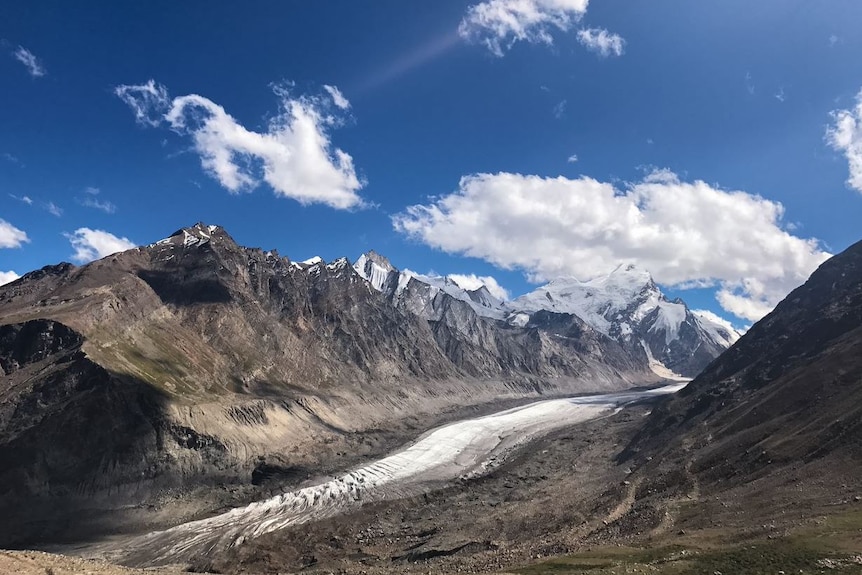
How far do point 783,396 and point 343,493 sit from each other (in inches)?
3467

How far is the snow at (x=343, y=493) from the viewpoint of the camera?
9069cm

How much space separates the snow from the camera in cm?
9069

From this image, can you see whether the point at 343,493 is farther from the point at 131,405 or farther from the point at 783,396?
the point at 783,396

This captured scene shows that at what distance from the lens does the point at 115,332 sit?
153125 mm

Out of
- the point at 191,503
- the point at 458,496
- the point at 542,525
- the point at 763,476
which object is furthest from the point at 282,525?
the point at 763,476

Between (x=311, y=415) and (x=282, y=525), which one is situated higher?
(x=311, y=415)

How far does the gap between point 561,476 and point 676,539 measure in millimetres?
68720

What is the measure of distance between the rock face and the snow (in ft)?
146

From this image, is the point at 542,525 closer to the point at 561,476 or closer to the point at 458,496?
the point at 458,496

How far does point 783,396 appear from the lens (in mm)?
105188

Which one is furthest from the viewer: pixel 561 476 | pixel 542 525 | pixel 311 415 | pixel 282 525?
pixel 311 415

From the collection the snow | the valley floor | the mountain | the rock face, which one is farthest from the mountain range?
the rock face

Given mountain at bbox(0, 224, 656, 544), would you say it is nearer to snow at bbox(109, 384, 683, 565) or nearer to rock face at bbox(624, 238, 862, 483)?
snow at bbox(109, 384, 683, 565)

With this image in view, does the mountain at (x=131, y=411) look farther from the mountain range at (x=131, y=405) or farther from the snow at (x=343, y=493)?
the snow at (x=343, y=493)
